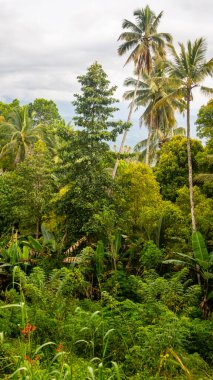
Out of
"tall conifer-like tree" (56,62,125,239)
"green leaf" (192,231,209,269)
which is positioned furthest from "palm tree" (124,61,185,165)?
"green leaf" (192,231,209,269)

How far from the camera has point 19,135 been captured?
103 feet

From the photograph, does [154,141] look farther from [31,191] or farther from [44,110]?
[44,110]

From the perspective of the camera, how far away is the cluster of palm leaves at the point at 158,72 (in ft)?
53.2

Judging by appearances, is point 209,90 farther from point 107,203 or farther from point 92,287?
point 92,287

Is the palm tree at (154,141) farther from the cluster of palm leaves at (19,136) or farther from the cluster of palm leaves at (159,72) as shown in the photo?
the cluster of palm leaves at (19,136)

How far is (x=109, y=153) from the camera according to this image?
56.2 feet

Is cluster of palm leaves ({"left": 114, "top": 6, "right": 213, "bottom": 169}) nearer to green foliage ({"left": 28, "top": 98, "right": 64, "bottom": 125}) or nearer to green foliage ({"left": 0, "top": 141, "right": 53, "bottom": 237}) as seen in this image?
green foliage ({"left": 0, "top": 141, "right": 53, "bottom": 237})

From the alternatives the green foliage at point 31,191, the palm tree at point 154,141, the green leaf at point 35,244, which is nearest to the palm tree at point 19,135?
the palm tree at point 154,141

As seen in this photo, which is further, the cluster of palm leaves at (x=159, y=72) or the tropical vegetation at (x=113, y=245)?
the cluster of palm leaves at (x=159, y=72)

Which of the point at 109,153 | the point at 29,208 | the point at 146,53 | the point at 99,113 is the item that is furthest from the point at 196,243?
the point at 146,53

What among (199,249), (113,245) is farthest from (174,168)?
(199,249)

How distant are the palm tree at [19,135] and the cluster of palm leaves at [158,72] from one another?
350 inches

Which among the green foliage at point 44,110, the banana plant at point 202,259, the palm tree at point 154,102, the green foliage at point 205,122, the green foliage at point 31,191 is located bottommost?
the banana plant at point 202,259

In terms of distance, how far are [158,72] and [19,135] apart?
Result: 501 inches
